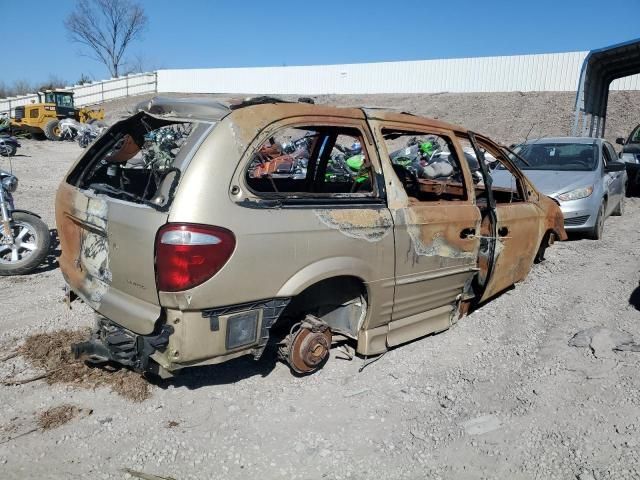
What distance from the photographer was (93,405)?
3.03 m

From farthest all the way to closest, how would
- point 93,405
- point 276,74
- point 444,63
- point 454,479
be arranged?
point 276,74
point 444,63
point 93,405
point 454,479

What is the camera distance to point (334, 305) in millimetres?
3518

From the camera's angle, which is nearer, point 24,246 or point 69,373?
point 69,373

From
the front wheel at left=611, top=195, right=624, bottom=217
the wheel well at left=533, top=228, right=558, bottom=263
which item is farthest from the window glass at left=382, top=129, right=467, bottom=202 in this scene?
the front wheel at left=611, top=195, right=624, bottom=217

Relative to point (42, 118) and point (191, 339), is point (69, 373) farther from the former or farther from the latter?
point (42, 118)

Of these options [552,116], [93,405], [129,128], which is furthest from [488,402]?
[552,116]

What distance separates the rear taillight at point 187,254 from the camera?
99.7 inches

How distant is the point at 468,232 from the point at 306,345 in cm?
160

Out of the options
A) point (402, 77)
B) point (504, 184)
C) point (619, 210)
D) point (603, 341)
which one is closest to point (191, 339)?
point (603, 341)

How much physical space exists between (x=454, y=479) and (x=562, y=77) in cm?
3159

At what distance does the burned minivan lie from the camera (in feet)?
8.61

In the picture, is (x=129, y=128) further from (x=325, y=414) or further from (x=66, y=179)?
(x=325, y=414)

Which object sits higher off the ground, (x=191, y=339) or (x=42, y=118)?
(x=42, y=118)

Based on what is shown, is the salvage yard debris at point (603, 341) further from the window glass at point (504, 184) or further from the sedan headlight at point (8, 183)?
the sedan headlight at point (8, 183)
